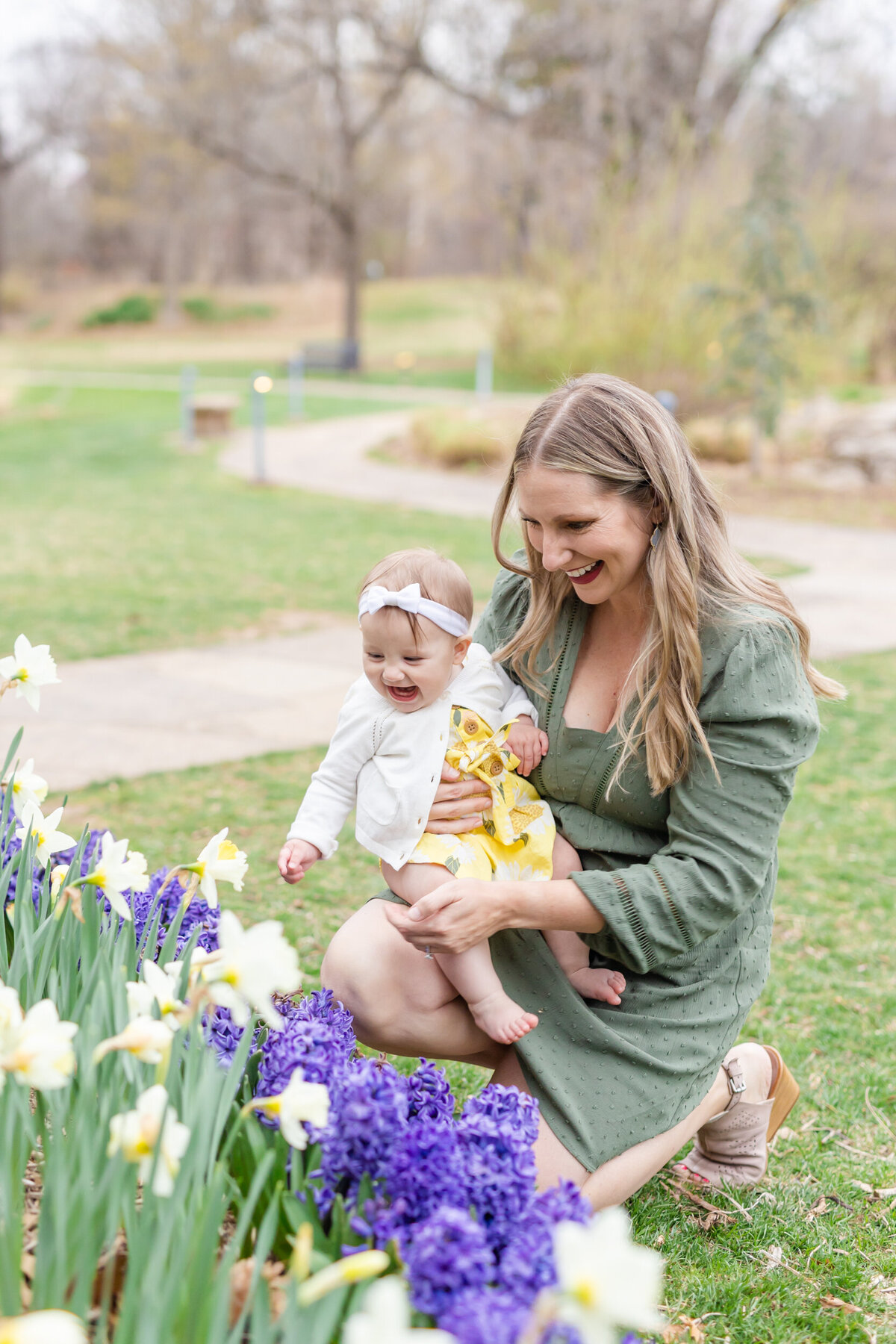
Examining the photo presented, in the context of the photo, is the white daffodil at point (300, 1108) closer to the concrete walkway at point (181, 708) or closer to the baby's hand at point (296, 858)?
the baby's hand at point (296, 858)

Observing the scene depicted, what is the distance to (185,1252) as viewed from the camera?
1.22 metres

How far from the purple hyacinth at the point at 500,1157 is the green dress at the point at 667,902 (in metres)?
0.42

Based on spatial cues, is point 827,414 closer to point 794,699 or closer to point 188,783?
point 188,783

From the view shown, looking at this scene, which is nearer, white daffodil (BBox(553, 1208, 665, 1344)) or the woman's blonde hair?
white daffodil (BBox(553, 1208, 665, 1344))

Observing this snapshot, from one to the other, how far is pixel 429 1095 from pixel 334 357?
28.1 metres

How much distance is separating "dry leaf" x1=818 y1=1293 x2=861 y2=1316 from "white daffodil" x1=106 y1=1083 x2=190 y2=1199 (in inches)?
48.3

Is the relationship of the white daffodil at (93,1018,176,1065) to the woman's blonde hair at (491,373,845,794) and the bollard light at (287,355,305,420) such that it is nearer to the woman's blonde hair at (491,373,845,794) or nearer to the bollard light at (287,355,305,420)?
the woman's blonde hair at (491,373,845,794)

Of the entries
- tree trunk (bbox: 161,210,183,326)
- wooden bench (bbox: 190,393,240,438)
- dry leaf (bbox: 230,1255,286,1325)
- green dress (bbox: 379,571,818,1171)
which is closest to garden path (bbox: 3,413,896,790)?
green dress (bbox: 379,571,818,1171)

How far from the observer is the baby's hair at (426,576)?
2.13 m

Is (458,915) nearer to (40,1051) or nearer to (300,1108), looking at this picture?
(300,1108)

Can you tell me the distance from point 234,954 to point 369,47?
27479mm

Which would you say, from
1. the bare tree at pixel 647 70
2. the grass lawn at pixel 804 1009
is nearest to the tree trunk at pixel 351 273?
the bare tree at pixel 647 70

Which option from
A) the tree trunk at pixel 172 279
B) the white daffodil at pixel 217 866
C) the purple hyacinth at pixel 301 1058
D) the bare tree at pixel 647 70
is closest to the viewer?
the purple hyacinth at pixel 301 1058

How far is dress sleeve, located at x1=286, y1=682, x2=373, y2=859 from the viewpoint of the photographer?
217 centimetres
